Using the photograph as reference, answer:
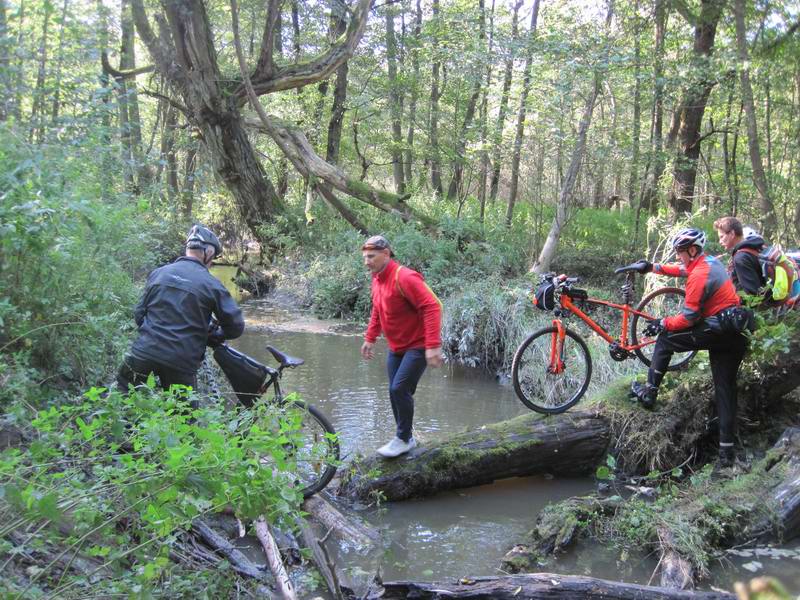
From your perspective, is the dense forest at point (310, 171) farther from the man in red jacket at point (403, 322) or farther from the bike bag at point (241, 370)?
the man in red jacket at point (403, 322)

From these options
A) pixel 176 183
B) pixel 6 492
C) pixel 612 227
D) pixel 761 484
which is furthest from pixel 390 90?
pixel 6 492

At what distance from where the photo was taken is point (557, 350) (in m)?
6.73

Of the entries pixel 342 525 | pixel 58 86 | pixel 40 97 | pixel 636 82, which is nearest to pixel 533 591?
Result: pixel 342 525

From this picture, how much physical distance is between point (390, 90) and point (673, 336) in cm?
1634

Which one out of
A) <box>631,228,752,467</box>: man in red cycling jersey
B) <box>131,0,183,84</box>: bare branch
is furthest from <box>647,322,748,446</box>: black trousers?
<box>131,0,183,84</box>: bare branch

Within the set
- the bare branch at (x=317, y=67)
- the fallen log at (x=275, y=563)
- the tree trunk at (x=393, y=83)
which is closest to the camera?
the fallen log at (x=275, y=563)

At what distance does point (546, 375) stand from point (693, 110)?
9471 millimetres

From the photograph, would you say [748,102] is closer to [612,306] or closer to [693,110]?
[693,110]

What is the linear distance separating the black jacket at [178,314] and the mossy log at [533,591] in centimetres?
218

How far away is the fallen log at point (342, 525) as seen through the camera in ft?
16.2

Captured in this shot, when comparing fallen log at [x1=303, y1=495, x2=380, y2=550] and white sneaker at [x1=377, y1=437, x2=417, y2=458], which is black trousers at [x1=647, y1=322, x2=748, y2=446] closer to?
white sneaker at [x1=377, y1=437, x2=417, y2=458]

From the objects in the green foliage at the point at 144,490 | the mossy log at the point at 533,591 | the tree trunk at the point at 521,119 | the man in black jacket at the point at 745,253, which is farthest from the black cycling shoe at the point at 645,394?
the tree trunk at the point at 521,119

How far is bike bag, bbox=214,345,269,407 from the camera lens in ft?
17.8

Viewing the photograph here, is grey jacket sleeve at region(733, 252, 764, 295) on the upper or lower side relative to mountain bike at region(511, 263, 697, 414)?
upper
